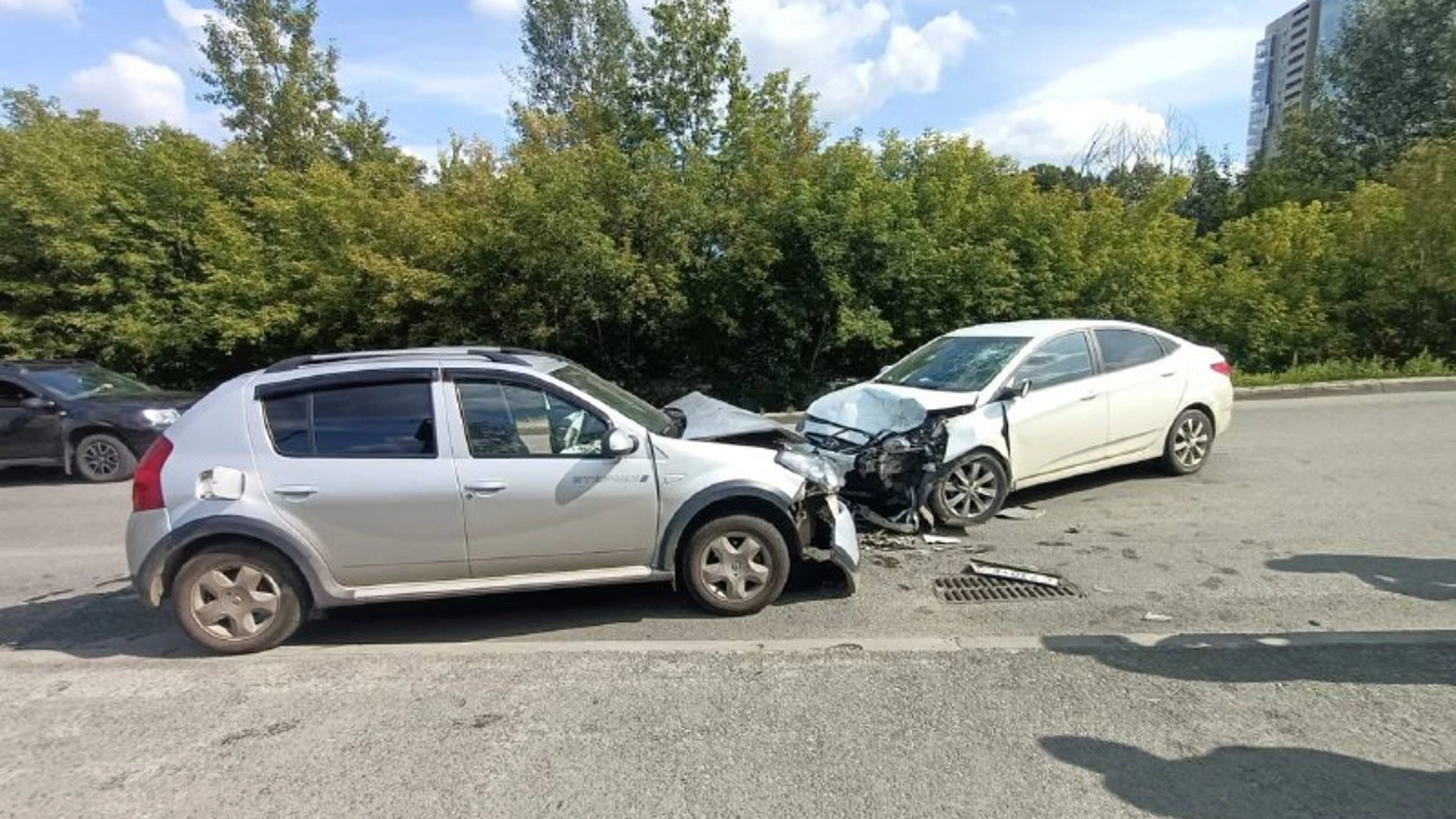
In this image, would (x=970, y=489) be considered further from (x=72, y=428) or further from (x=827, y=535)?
(x=72, y=428)

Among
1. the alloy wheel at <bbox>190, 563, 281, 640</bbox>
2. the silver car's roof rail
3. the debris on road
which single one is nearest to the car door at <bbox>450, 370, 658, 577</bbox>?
the silver car's roof rail

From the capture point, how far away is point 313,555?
4.36 metres

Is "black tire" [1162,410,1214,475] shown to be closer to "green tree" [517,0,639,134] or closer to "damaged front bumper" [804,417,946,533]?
"damaged front bumper" [804,417,946,533]

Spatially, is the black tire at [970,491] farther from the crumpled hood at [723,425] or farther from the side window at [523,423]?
the side window at [523,423]

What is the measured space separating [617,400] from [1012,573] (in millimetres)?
2848

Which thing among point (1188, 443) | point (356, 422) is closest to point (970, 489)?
point (1188, 443)

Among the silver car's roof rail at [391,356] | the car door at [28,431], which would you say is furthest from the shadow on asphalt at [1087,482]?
the car door at [28,431]

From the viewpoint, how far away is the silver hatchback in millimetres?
4348

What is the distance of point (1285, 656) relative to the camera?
3.94 m

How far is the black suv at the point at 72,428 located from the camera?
9.84 meters

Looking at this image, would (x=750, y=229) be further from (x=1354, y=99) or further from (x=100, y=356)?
(x=1354, y=99)

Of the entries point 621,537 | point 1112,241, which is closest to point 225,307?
point 621,537

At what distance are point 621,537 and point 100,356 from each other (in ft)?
51.3

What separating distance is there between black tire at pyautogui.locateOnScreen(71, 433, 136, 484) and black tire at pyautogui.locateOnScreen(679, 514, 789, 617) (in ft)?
29.2
